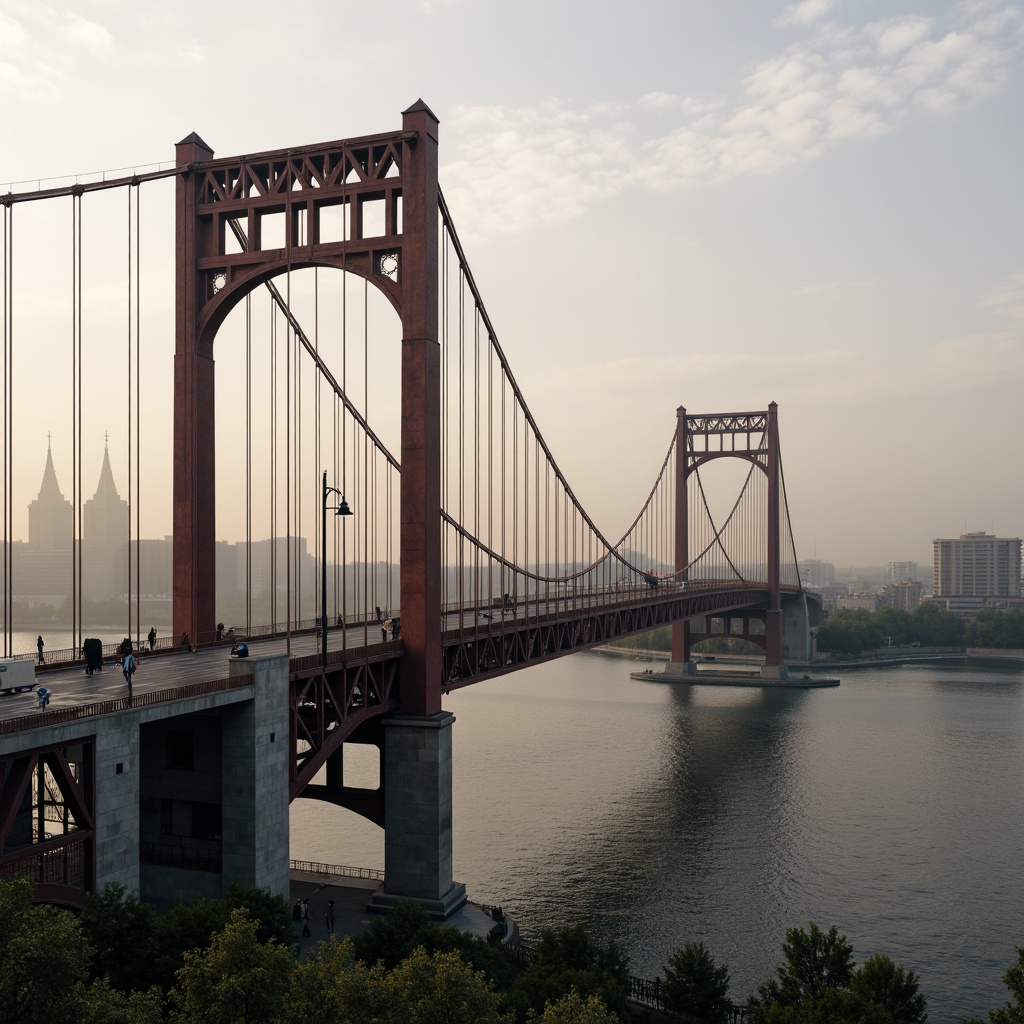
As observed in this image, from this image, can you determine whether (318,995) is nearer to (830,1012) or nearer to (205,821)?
(830,1012)

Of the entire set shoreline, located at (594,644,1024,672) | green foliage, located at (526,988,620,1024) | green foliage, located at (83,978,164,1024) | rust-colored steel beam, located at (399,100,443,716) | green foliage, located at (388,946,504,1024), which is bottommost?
shoreline, located at (594,644,1024,672)

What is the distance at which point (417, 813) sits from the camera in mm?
28359

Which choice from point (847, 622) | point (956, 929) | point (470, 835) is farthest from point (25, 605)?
point (956, 929)

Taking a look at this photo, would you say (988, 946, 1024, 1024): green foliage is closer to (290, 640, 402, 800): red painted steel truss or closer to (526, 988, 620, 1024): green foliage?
(526, 988, 620, 1024): green foliage

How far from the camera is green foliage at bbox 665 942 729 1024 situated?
22.7 meters

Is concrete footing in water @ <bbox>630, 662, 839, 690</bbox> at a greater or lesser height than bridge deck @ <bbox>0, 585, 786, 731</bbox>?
lesser

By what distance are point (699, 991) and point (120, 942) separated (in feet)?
41.9

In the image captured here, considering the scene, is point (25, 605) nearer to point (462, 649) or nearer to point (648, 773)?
point (648, 773)

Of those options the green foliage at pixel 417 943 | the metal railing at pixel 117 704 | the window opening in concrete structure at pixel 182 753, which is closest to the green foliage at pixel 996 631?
the green foliage at pixel 417 943

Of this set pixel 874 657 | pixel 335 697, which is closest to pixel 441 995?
pixel 335 697

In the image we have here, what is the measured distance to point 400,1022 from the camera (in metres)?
14.0

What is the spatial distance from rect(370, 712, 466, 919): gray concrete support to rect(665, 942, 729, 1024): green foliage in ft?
24.3

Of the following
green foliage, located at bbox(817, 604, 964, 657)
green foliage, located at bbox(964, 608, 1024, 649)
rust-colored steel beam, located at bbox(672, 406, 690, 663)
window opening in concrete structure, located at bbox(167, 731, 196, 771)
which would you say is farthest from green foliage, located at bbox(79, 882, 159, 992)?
green foliage, located at bbox(964, 608, 1024, 649)

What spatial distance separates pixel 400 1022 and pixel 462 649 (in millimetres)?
18688
